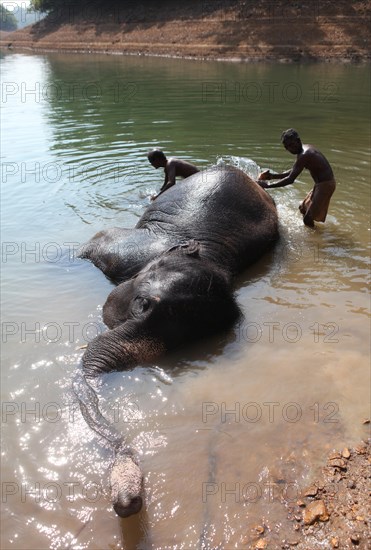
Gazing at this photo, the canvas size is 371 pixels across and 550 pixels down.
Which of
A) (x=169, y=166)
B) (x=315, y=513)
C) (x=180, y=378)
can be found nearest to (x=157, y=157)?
(x=169, y=166)

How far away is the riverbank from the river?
24879 mm

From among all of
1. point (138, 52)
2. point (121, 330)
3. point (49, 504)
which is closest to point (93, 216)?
point (121, 330)

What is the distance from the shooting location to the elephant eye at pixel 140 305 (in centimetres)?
480

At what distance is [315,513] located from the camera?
3291 millimetres

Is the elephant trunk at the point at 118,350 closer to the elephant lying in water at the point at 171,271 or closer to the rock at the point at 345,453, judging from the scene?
the elephant lying in water at the point at 171,271

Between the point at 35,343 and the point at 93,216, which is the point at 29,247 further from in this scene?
the point at 35,343

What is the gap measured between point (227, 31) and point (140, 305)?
126 ft

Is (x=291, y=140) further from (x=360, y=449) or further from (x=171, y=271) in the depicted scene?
(x=360, y=449)

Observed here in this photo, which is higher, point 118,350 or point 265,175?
point 265,175

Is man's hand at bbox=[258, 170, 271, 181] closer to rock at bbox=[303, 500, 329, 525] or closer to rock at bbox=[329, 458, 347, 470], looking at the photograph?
rock at bbox=[329, 458, 347, 470]

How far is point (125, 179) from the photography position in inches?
420

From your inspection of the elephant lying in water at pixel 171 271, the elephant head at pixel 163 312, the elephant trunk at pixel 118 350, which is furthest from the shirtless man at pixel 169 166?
Answer: the elephant trunk at pixel 118 350

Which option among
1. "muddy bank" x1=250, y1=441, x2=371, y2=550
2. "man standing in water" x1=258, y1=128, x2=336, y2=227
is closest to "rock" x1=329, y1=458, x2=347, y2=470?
Result: "muddy bank" x1=250, y1=441, x2=371, y2=550

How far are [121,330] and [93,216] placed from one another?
436cm
